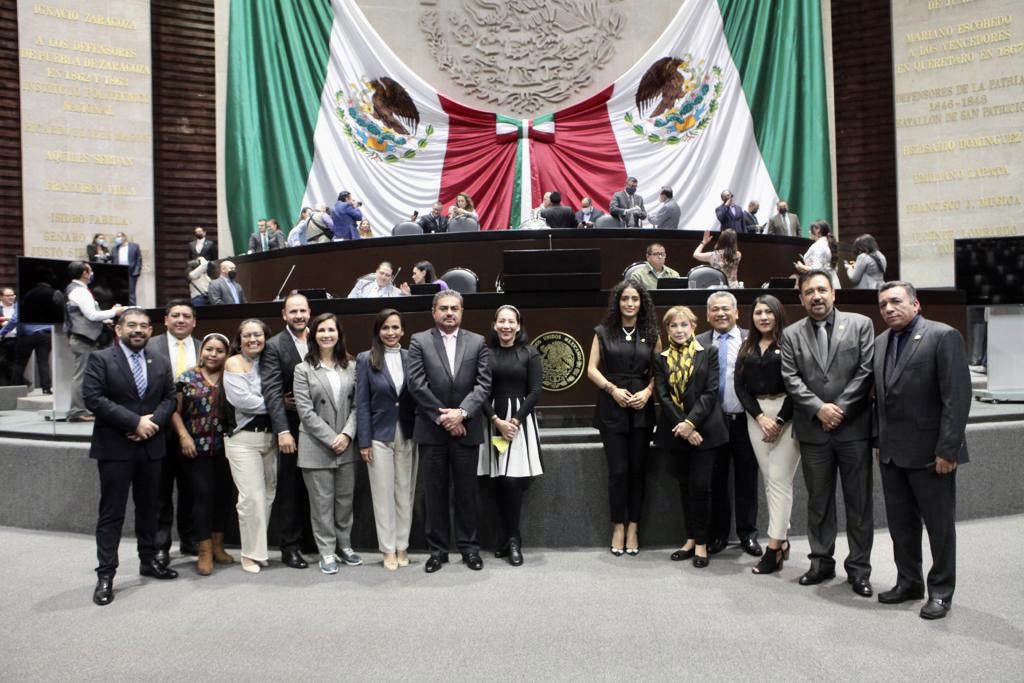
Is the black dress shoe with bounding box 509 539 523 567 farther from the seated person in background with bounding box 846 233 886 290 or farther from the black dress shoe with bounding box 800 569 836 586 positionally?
the seated person in background with bounding box 846 233 886 290

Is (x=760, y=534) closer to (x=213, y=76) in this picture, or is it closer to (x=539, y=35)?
(x=539, y=35)

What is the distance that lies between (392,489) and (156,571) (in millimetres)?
1363

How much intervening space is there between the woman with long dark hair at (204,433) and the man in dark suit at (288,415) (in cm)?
30

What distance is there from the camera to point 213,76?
13984 millimetres

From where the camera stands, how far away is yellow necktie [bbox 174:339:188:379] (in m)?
5.02

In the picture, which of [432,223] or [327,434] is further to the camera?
[432,223]

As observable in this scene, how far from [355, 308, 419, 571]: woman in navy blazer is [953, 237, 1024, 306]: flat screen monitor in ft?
16.4

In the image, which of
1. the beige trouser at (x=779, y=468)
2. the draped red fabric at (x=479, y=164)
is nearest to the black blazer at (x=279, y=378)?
the beige trouser at (x=779, y=468)

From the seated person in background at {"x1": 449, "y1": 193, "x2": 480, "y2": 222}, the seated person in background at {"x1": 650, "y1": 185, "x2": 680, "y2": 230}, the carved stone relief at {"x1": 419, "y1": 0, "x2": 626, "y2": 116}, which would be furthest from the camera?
the carved stone relief at {"x1": 419, "y1": 0, "x2": 626, "y2": 116}

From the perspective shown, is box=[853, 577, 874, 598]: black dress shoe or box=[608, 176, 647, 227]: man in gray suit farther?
box=[608, 176, 647, 227]: man in gray suit

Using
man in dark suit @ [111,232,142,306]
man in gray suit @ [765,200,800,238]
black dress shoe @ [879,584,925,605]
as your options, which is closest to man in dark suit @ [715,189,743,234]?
man in gray suit @ [765,200,800,238]

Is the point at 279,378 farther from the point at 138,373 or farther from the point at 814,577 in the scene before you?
the point at 814,577

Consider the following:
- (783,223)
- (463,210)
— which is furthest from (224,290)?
(783,223)

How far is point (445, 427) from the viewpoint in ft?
15.5
